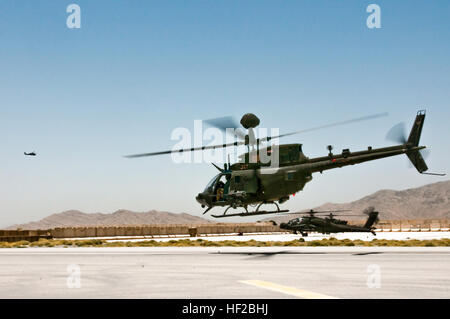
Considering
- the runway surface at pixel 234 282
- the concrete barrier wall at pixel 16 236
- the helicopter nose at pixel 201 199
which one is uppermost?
the helicopter nose at pixel 201 199

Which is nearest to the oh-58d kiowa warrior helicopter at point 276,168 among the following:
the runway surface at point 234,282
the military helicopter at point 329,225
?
the runway surface at point 234,282

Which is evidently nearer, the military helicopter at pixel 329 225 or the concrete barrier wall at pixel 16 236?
the concrete barrier wall at pixel 16 236

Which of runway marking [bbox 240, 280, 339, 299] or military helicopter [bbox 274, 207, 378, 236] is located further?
military helicopter [bbox 274, 207, 378, 236]

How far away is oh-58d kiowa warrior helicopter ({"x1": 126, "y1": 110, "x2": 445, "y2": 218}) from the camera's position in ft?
92.8

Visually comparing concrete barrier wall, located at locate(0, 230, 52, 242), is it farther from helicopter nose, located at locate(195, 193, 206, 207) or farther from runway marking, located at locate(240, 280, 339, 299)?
runway marking, located at locate(240, 280, 339, 299)

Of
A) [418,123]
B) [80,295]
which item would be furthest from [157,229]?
[80,295]

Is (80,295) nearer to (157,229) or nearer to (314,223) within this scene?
(314,223)

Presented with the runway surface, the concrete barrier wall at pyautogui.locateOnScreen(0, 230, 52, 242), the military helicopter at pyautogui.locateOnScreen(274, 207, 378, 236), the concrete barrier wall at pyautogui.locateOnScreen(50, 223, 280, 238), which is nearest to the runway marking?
the runway surface

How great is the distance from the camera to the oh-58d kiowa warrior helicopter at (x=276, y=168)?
28.3 metres

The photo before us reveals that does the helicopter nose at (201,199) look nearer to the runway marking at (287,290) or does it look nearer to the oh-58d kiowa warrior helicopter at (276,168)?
the oh-58d kiowa warrior helicopter at (276,168)

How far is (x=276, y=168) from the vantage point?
29.2 metres

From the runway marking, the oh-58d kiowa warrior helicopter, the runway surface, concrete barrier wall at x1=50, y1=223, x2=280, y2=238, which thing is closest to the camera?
the runway marking
